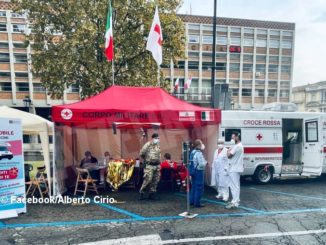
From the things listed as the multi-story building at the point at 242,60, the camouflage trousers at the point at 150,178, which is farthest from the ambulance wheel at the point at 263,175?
the multi-story building at the point at 242,60

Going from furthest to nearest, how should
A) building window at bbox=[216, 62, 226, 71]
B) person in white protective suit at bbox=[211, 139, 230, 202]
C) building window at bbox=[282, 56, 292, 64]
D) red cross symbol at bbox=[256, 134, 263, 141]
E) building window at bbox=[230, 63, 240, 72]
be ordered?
building window at bbox=[282, 56, 292, 64] → building window at bbox=[230, 63, 240, 72] → building window at bbox=[216, 62, 226, 71] → red cross symbol at bbox=[256, 134, 263, 141] → person in white protective suit at bbox=[211, 139, 230, 202]

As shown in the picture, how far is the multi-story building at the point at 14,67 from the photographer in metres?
30.7

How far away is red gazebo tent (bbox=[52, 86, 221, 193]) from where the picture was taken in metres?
7.59

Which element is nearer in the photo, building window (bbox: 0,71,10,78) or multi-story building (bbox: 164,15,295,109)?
building window (bbox: 0,71,10,78)

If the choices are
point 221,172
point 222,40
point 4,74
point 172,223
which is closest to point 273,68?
point 222,40

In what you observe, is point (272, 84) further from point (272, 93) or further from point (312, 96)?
point (312, 96)

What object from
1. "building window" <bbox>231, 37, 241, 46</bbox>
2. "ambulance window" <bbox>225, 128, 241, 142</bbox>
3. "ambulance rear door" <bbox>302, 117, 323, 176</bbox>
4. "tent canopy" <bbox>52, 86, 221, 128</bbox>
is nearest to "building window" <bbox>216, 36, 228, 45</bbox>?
"building window" <bbox>231, 37, 241, 46</bbox>

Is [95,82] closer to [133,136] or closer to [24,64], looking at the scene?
[133,136]

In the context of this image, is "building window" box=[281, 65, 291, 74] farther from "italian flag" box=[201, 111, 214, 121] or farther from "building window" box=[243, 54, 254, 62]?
"italian flag" box=[201, 111, 214, 121]

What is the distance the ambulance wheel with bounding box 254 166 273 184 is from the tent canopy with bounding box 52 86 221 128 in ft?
11.5

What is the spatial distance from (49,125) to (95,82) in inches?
264

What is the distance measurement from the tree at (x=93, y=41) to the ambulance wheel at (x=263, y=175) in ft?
26.1

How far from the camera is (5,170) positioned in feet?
20.4

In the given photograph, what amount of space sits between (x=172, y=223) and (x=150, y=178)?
76.8 inches
